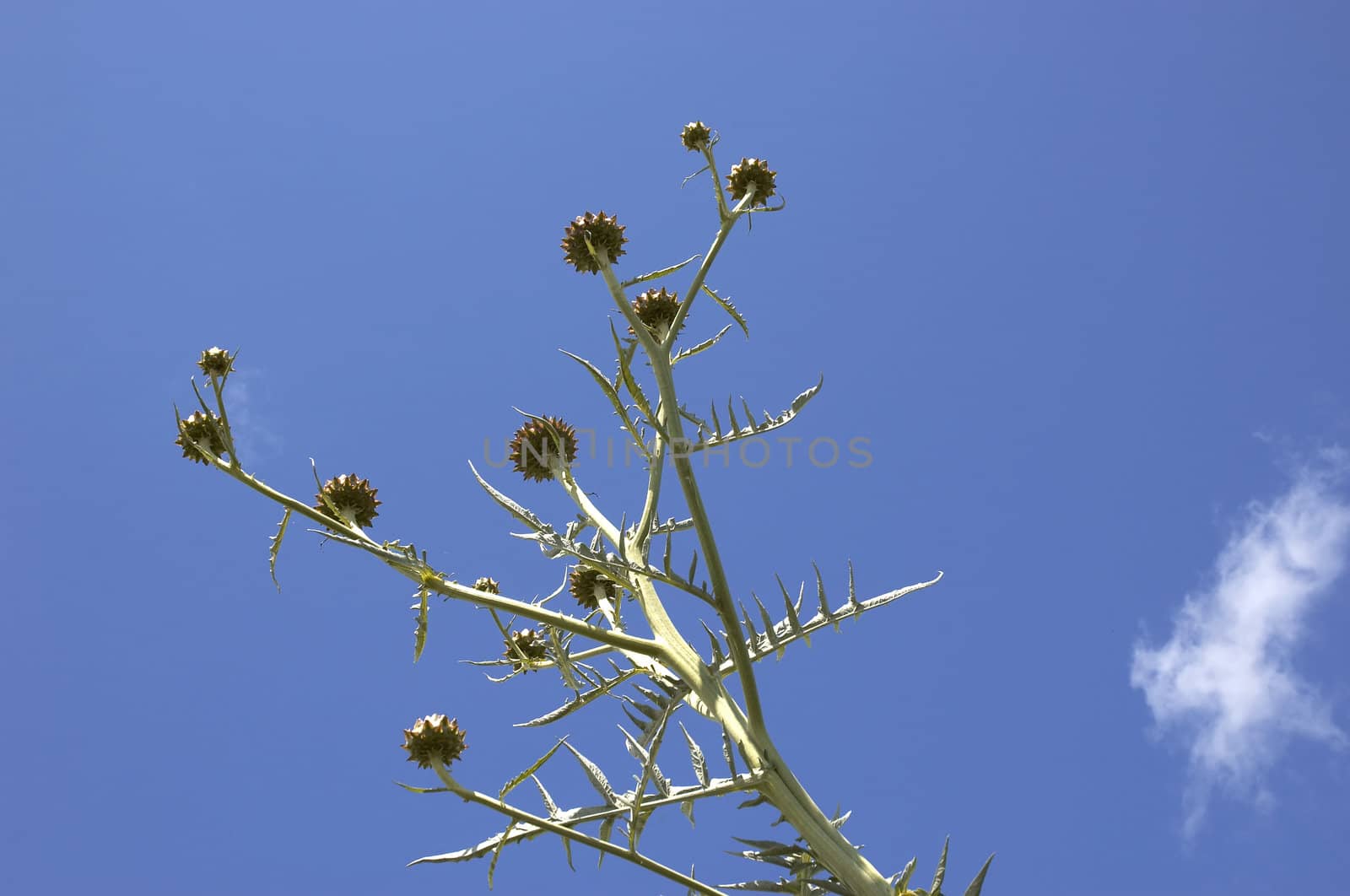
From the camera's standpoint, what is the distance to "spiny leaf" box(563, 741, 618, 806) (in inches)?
114

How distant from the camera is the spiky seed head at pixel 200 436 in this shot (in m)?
2.93

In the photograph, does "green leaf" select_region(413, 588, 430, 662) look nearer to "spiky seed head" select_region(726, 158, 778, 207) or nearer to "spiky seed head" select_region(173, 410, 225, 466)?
"spiky seed head" select_region(173, 410, 225, 466)

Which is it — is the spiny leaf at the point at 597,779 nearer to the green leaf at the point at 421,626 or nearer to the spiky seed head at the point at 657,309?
the green leaf at the point at 421,626

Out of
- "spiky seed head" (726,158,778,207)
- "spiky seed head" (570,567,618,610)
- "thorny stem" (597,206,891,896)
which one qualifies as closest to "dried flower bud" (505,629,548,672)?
"spiky seed head" (570,567,618,610)

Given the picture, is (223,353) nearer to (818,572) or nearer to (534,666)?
(534,666)

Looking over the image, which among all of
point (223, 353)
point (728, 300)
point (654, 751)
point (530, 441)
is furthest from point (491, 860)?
point (728, 300)

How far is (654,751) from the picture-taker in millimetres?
2648

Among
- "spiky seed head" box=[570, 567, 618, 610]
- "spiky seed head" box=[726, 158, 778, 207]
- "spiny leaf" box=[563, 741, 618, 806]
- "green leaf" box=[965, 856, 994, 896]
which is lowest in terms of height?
"green leaf" box=[965, 856, 994, 896]

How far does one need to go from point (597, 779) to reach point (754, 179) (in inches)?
106

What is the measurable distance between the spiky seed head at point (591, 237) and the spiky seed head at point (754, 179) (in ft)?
2.27

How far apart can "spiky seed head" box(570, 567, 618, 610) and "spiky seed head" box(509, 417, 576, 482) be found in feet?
1.65

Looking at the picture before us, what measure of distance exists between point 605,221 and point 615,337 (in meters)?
1.41

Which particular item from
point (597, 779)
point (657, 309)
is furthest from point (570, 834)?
point (657, 309)

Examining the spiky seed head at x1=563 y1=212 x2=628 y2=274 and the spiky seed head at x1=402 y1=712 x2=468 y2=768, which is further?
the spiky seed head at x1=563 y1=212 x2=628 y2=274
